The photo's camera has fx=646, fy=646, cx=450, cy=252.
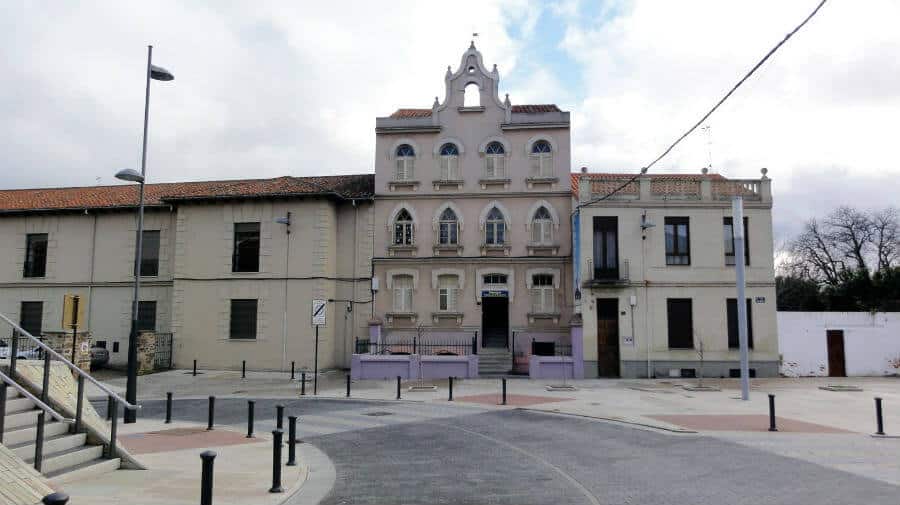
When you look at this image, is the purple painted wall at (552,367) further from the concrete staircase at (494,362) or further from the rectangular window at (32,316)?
the rectangular window at (32,316)

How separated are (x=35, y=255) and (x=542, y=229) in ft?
81.6

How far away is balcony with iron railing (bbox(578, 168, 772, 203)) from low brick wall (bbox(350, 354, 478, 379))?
836cm

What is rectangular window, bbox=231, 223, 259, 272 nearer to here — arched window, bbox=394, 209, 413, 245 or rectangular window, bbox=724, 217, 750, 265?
arched window, bbox=394, 209, 413, 245

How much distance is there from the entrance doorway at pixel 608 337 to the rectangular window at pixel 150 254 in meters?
20.9

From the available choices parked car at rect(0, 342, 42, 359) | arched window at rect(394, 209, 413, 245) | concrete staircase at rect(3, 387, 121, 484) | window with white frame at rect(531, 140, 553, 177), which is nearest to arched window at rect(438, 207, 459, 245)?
arched window at rect(394, 209, 413, 245)

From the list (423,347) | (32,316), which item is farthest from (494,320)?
(32,316)

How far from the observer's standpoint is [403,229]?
2978 cm

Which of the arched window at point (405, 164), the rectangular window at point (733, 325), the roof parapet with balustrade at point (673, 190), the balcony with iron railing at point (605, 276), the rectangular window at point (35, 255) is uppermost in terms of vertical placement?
the arched window at point (405, 164)

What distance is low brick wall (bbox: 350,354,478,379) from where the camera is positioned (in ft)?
84.2

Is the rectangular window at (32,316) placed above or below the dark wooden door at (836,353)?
above

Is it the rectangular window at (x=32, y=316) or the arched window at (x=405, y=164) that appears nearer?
the arched window at (x=405, y=164)

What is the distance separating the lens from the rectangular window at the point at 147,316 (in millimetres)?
30831

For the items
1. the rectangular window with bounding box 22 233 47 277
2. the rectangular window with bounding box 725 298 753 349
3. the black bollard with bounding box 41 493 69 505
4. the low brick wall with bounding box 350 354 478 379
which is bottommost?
the low brick wall with bounding box 350 354 478 379

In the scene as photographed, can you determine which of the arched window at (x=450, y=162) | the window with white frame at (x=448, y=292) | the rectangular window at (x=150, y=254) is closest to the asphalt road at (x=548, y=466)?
the window with white frame at (x=448, y=292)
